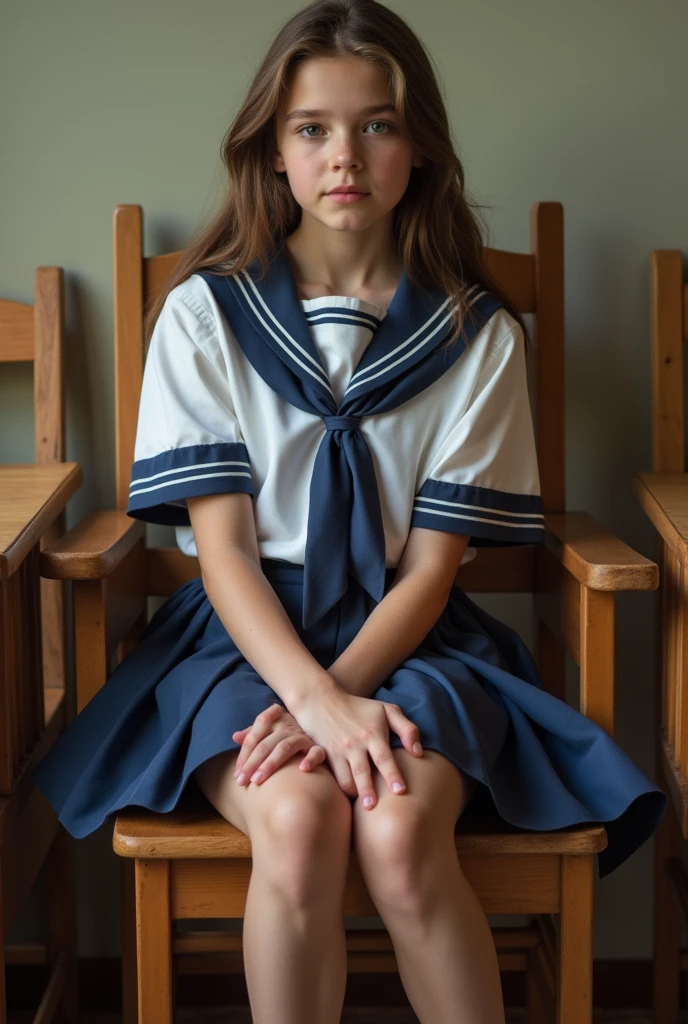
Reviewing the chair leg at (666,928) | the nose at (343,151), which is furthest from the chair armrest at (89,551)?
the chair leg at (666,928)

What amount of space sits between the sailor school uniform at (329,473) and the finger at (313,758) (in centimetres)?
12

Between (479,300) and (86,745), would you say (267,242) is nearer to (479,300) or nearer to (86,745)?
(479,300)

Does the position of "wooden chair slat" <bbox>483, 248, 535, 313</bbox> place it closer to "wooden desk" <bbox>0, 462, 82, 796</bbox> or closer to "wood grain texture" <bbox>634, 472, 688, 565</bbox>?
"wood grain texture" <bbox>634, 472, 688, 565</bbox>

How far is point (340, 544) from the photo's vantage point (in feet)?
4.17

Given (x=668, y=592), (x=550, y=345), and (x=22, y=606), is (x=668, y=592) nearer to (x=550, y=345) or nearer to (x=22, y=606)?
(x=550, y=345)

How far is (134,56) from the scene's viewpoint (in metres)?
1.54

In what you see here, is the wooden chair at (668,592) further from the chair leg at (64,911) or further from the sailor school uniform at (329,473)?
the chair leg at (64,911)

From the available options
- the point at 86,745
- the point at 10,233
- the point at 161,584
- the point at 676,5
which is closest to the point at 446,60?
the point at 676,5

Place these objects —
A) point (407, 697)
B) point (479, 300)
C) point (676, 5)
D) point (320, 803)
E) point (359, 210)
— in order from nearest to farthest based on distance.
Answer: point (320, 803) → point (407, 697) → point (359, 210) → point (479, 300) → point (676, 5)

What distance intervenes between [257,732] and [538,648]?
620 mm

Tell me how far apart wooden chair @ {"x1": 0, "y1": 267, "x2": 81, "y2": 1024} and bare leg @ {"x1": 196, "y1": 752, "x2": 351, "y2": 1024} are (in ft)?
0.92

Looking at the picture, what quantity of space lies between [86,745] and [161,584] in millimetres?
358

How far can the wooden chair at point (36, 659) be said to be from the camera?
118 centimetres

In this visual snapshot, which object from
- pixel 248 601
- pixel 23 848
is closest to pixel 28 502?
pixel 248 601
